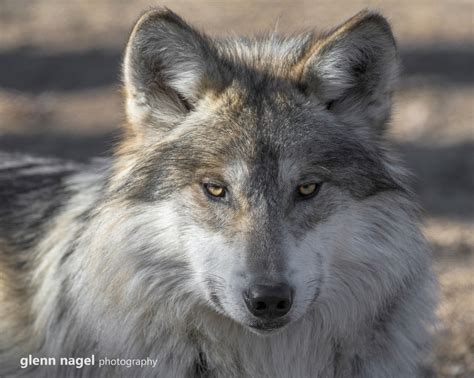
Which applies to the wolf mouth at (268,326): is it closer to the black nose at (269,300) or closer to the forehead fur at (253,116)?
the black nose at (269,300)

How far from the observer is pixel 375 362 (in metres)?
5.28

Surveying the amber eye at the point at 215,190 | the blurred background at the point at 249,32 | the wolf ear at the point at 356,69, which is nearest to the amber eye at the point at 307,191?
the amber eye at the point at 215,190

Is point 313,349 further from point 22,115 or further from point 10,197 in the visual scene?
point 22,115

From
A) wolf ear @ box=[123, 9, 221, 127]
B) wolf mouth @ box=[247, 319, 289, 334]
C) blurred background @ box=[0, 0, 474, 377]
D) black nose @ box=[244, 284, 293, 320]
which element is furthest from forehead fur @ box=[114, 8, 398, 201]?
blurred background @ box=[0, 0, 474, 377]

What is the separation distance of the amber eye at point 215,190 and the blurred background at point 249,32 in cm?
298

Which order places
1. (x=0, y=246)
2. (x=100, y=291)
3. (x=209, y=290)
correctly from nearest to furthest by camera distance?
(x=209, y=290) → (x=100, y=291) → (x=0, y=246)

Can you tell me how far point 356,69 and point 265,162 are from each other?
2.69ft

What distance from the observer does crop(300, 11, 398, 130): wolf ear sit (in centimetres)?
503

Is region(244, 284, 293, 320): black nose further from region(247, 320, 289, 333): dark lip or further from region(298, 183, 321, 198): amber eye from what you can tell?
region(298, 183, 321, 198): amber eye

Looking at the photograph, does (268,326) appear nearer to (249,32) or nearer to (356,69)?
(356,69)

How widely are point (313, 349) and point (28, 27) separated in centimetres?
827

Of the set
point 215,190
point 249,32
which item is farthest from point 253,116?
point 249,32

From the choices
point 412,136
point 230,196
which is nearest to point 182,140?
point 230,196

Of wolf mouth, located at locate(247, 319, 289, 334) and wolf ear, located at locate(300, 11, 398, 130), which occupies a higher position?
wolf ear, located at locate(300, 11, 398, 130)
